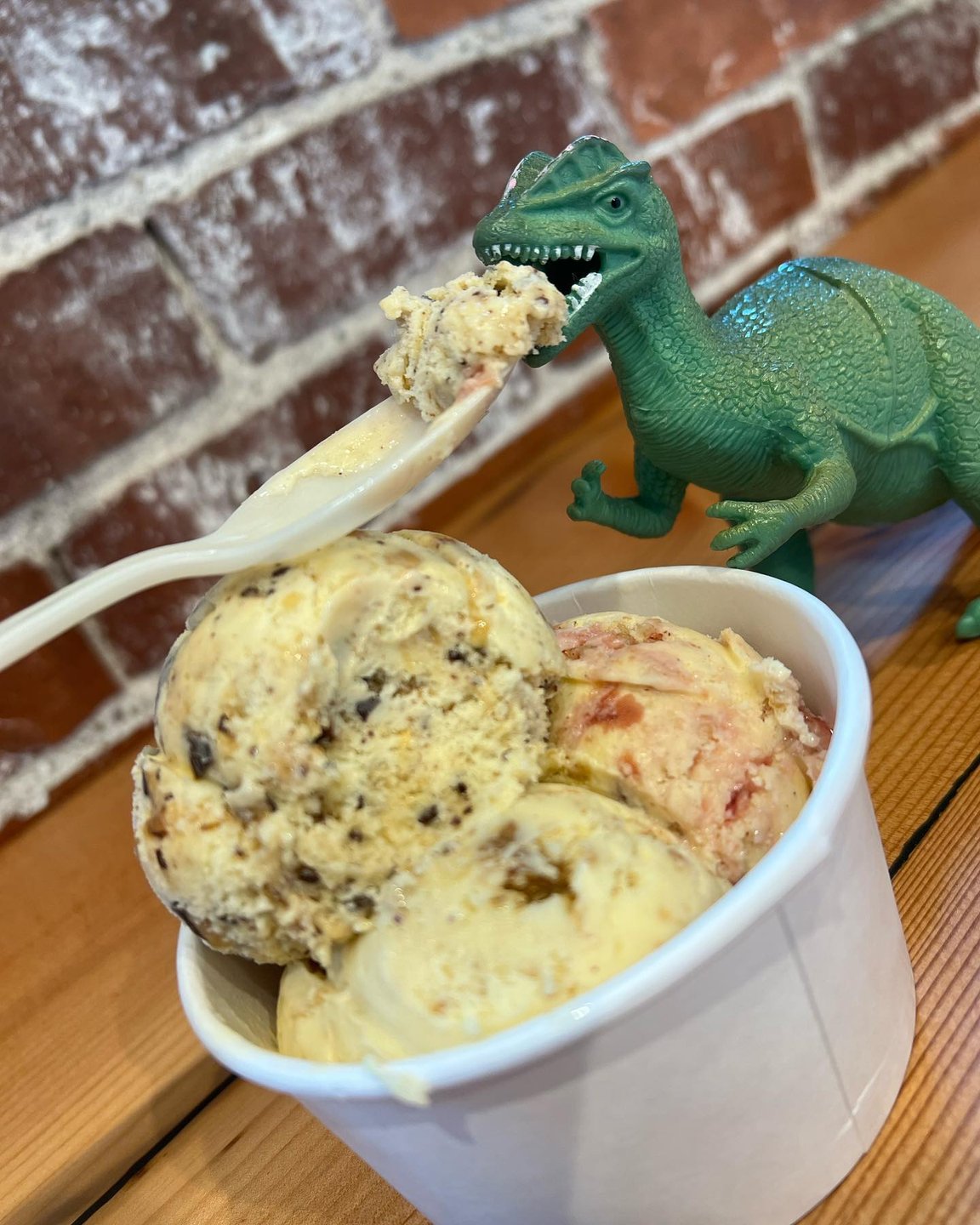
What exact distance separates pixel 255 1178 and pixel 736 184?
114 centimetres

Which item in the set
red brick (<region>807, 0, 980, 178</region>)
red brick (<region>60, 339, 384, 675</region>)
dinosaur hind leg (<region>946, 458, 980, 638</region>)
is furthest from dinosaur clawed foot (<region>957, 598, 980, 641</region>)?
red brick (<region>807, 0, 980, 178</region>)

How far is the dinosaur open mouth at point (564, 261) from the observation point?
53cm

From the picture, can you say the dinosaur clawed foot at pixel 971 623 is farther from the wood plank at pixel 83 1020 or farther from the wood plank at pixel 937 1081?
the wood plank at pixel 83 1020

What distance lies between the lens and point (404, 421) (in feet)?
1.70

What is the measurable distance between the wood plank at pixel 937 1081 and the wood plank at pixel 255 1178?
0.69 feet

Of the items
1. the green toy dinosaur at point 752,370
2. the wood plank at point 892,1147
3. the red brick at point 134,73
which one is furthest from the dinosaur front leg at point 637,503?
the red brick at point 134,73

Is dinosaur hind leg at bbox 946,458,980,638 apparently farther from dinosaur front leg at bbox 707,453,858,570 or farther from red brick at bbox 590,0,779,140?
red brick at bbox 590,0,779,140

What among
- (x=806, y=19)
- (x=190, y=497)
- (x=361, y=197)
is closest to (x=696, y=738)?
(x=190, y=497)

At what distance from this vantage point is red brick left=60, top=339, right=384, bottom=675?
0.91 m

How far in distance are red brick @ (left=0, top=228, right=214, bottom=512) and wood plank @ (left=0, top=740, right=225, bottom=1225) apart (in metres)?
0.29

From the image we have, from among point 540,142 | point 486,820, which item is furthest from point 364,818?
point 540,142

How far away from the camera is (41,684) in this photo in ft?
2.90

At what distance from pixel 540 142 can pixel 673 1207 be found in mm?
1025

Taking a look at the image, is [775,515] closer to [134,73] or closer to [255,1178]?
[255,1178]
